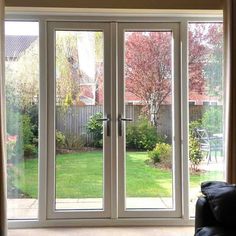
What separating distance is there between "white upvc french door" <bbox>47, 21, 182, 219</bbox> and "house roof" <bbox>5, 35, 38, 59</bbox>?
10.1 inches

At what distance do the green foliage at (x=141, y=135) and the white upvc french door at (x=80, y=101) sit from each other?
0.23 m

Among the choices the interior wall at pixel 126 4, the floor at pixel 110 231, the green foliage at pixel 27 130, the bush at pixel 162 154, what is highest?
the interior wall at pixel 126 4

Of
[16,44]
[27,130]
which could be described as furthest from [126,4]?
[27,130]

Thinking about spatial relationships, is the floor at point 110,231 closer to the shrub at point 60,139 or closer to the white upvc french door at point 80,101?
the white upvc french door at point 80,101

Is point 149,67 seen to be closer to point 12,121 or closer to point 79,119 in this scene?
point 79,119

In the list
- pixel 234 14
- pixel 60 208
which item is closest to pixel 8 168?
pixel 60 208

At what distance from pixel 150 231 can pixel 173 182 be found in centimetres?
57

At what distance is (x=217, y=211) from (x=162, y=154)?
5.34ft

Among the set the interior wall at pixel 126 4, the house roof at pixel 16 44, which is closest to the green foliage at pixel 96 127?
the house roof at pixel 16 44

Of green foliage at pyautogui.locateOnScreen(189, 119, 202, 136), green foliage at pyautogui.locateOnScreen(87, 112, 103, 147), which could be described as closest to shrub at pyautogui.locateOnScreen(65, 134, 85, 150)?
green foliage at pyautogui.locateOnScreen(87, 112, 103, 147)

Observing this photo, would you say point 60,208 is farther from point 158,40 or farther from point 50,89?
point 158,40

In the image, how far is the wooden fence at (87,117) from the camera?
146 inches

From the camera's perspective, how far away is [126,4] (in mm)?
3498

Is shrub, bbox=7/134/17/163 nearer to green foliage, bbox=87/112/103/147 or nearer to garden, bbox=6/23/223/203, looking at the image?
garden, bbox=6/23/223/203
